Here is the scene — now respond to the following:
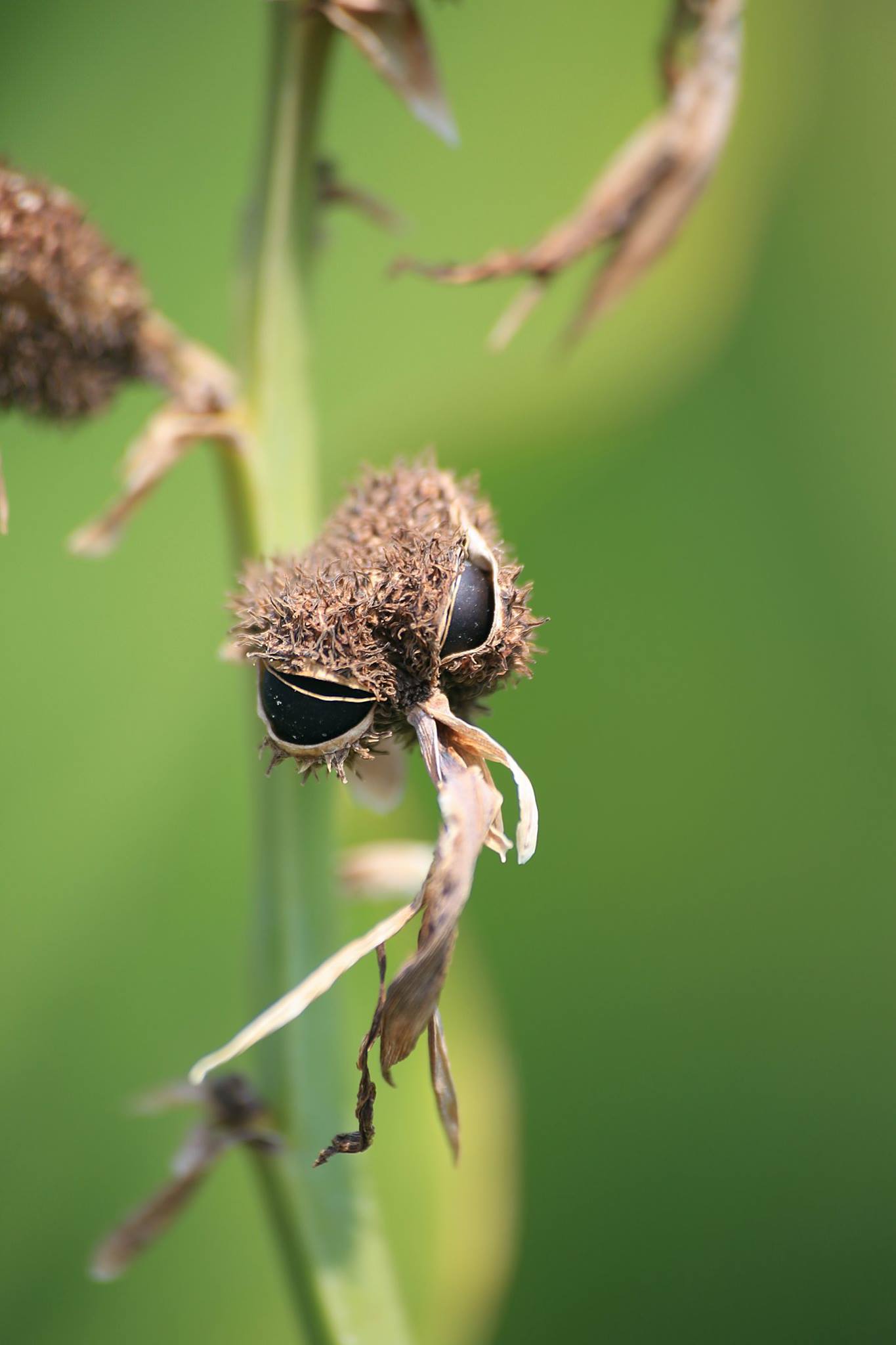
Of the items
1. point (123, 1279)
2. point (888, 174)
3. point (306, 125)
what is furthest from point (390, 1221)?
point (888, 174)

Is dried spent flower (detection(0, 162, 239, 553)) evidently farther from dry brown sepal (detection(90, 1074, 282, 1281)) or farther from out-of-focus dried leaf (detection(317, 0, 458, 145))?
dry brown sepal (detection(90, 1074, 282, 1281))

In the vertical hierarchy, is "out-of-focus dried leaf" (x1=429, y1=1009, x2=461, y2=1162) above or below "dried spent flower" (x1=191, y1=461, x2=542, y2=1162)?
below

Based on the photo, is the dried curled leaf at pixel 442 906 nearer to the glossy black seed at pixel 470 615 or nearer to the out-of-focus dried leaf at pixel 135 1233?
the glossy black seed at pixel 470 615

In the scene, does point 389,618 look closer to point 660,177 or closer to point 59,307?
point 59,307

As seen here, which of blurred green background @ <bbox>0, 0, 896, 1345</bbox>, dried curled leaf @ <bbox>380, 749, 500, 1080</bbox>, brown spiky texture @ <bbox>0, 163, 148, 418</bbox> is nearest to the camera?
dried curled leaf @ <bbox>380, 749, 500, 1080</bbox>

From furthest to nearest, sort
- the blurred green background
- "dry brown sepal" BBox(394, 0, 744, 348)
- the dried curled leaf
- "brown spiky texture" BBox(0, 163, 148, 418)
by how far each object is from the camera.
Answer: the blurred green background < "dry brown sepal" BBox(394, 0, 744, 348) < "brown spiky texture" BBox(0, 163, 148, 418) < the dried curled leaf

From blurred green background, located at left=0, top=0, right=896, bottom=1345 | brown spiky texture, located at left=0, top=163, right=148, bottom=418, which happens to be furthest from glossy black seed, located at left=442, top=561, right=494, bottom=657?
blurred green background, located at left=0, top=0, right=896, bottom=1345

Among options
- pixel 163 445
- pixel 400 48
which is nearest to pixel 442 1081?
pixel 163 445
